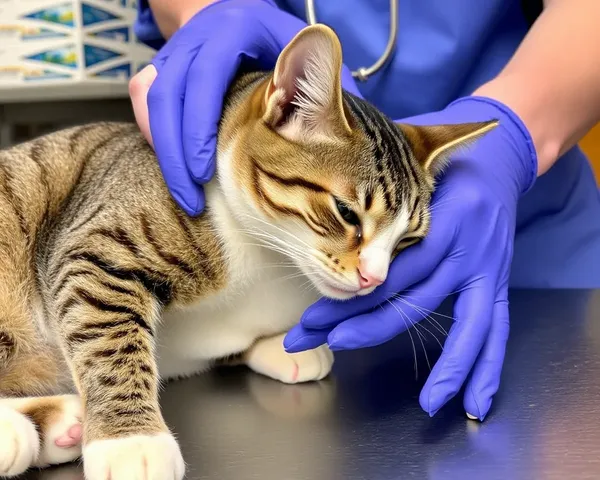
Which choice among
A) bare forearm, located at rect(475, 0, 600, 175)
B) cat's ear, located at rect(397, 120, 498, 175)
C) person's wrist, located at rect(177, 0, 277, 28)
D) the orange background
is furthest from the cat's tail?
the orange background

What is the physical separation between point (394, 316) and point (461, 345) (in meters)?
0.08

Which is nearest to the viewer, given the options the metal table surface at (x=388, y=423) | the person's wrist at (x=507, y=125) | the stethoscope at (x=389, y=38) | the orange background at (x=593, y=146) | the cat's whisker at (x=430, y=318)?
the metal table surface at (x=388, y=423)

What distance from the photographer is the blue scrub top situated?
3.96 feet

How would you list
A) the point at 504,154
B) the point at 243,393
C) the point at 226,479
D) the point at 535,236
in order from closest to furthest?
the point at 226,479 → the point at 243,393 → the point at 504,154 → the point at 535,236

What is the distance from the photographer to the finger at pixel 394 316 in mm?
802

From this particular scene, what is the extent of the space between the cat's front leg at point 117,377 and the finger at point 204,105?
0.18 m

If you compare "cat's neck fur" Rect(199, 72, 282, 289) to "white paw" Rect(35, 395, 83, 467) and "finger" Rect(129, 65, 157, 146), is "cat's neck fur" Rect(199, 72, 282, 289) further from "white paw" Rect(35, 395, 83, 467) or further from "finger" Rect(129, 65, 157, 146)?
"white paw" Rect(35, 395, 83, 467)

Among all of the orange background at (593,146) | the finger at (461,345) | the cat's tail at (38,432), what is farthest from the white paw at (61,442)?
the orange background at (593,146)

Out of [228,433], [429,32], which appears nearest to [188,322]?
[228,433]

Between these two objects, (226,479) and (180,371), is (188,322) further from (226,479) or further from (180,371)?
(226,479)

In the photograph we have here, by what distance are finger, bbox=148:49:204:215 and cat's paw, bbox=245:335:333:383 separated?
221 mm

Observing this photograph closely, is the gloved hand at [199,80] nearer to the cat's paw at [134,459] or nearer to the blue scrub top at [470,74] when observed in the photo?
the blue scrub top at [470,74]

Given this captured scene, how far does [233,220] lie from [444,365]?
0.32m

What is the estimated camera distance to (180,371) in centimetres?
94
